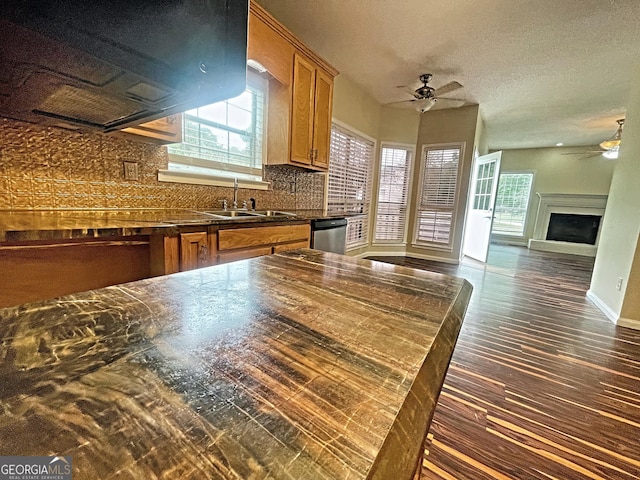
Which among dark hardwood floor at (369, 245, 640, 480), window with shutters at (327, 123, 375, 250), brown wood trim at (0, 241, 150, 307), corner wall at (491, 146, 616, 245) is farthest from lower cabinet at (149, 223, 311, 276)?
corner wall at (491, 146, 616, 245)

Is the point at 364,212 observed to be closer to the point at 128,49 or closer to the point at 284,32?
the point at 284,32

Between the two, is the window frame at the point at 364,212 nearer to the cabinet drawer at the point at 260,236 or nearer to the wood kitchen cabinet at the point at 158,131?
the cabinet drawer at the point at 260,236

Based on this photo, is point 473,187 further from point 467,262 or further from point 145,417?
point 145,417

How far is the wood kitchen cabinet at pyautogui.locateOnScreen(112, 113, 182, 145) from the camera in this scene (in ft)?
5.34

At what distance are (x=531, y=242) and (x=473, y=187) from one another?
3720 millimetres

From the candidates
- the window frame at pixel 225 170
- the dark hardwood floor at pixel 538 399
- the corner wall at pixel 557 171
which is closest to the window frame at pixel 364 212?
the window frame at pixel 225 170

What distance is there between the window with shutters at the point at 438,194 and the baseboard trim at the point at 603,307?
193 cm

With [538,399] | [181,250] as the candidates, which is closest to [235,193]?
[181,250]

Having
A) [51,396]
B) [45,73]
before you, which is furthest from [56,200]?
[51,396]

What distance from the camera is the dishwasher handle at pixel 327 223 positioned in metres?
2.58

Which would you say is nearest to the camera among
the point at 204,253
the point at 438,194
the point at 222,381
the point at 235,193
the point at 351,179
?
the point at 222,381

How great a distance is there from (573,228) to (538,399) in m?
7.57

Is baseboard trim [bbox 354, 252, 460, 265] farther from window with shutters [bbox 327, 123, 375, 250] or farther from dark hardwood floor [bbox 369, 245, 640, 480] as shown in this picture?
dark hardwood floor [bbox 369, 245, 640, 480]

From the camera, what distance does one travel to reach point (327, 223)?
276 cm
